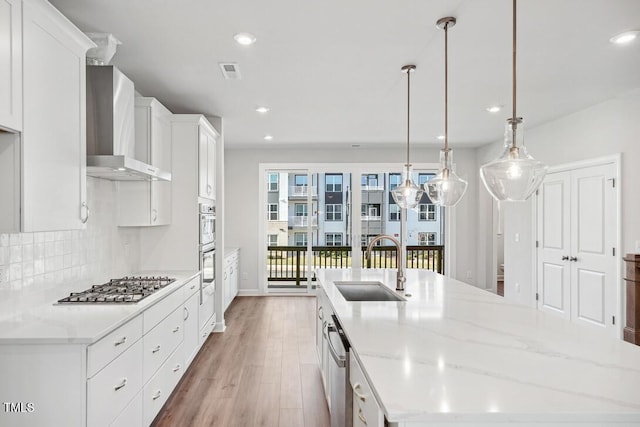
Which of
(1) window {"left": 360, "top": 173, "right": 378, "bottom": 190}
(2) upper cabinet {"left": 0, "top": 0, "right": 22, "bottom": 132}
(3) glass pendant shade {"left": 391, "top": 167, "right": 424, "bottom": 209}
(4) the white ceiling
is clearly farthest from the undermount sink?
(1) window {"left": 360, "top": 173, "right": 378, "bottom": 190}

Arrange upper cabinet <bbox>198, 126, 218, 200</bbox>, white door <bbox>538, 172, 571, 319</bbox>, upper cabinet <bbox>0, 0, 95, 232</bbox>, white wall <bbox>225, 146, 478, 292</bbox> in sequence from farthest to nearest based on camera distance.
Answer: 1. white wall <bbox>225, 146, 478, 292</bbox>
2. white door <bbox>538, 172, 571, 319</bbox>
3. upper cabinet <bbox>198, 126, 218, 200</bbox>
4. upper cabinet <bbox>0, 0, 95, 232</bbox>

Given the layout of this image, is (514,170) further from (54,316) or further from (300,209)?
(300,209)

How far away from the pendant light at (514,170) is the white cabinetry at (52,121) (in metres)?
2.09

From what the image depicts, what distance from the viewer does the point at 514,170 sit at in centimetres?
172

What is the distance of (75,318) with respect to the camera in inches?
79.6

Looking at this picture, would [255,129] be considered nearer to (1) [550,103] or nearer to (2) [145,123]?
(2) [145,123]

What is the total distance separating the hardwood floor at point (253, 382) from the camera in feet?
9.00

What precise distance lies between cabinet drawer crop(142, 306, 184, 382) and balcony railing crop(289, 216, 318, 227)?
156 inches

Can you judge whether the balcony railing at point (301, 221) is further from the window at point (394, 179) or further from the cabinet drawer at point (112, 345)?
the cabinet drawer at point (112, 345)

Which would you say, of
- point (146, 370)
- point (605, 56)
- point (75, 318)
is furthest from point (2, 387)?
point (605, 56)

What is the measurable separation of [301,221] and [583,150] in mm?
4337

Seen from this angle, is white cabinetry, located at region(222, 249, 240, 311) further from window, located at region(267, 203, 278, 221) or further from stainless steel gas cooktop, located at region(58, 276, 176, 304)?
stainless steel gas cooktop, located at region(58, 276, 176, 304)

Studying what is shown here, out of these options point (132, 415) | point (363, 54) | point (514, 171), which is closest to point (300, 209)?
point (363, 54)

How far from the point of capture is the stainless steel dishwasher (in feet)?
6.02
